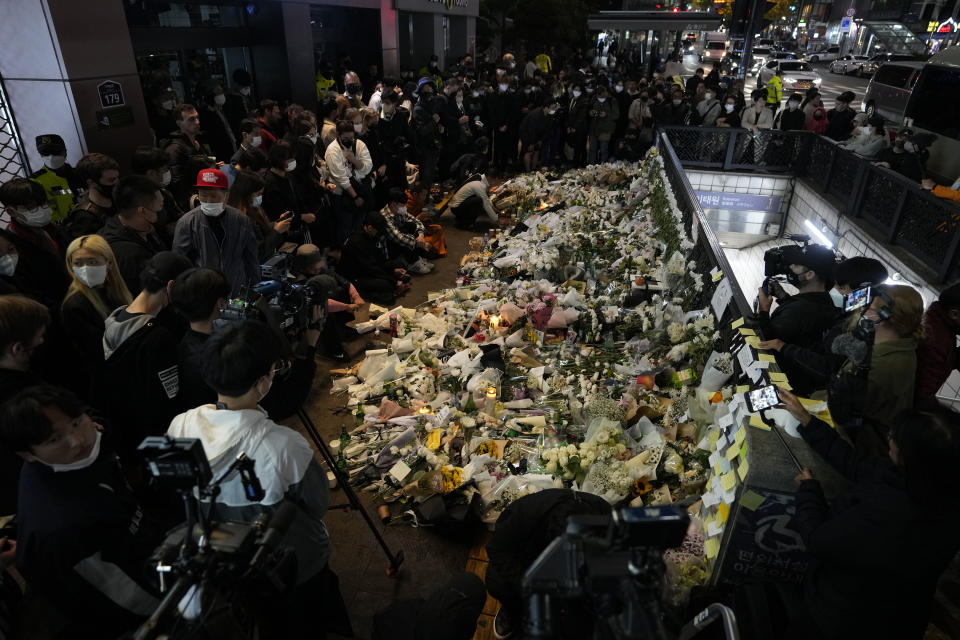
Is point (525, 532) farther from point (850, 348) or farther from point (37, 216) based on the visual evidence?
point (37, 216)

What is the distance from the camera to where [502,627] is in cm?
298

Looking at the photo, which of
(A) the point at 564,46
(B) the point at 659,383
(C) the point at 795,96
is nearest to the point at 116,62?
(B) the point at 659,383

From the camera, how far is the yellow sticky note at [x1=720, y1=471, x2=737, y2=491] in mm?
2508

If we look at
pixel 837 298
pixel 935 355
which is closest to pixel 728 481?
pixel 935 355

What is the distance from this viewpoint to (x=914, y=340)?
2.75 m

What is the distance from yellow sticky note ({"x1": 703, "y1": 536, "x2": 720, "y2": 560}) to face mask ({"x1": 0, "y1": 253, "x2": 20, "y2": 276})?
4.33m

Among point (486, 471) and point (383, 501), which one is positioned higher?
point (486, 471)

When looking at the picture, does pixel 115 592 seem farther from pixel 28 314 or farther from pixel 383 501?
pixel 383 501

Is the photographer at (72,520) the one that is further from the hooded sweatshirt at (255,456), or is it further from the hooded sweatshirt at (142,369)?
the hooded sweatshirt at (142,369)

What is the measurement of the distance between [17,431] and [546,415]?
328 centimetres

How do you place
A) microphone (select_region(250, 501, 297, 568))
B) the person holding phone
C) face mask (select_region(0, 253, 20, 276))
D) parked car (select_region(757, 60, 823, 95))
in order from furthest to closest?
1. parked car (select_region(757, 60, 823, 95))
2. face mask (select_region(0, 253, 20, 276))
3. the person holding phone
4. microphone (select_region(250, 501, 297, 568))

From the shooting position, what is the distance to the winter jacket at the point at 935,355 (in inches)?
126

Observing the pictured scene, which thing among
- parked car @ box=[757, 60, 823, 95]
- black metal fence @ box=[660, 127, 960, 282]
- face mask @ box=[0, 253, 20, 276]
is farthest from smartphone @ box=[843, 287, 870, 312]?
parked car @ box=[757, 60, 823, 95]

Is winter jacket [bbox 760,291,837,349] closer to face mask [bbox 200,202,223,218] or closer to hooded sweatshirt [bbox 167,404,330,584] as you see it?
hooded sweatshirt [bbox 167,404,330,584]
